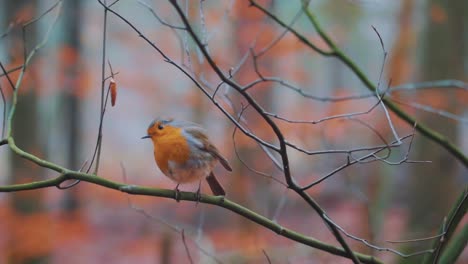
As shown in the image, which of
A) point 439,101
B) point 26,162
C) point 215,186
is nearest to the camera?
point 215,186

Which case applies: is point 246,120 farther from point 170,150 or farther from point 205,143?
point 170,150

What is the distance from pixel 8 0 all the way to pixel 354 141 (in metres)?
8.38

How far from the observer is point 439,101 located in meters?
4.46

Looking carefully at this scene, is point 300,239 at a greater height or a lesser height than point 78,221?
greater

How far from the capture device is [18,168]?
4809 millimetres

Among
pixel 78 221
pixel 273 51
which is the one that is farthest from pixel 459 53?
pixel 78 221

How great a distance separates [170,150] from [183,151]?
0.14 feet

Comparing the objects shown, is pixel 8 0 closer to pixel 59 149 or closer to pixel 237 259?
pixel 237 259

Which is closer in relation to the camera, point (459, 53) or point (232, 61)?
point (459, 53)

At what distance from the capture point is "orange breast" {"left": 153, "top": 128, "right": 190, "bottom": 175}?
1.54m

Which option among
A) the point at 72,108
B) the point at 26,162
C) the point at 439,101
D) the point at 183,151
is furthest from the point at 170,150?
the point at 72,108

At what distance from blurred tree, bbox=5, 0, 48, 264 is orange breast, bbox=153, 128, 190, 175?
3518 mm

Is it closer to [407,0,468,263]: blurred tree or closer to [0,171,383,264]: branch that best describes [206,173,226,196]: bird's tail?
[0,171,383,264]: branch

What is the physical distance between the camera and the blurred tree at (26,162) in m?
4.75
